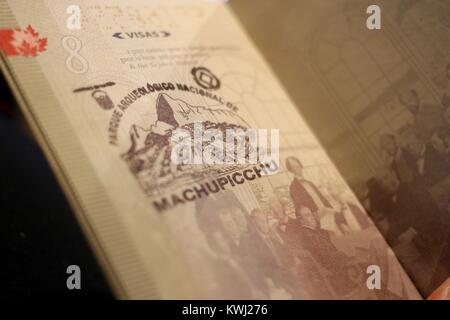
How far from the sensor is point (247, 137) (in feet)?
2.79

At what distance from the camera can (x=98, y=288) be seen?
0.90 m

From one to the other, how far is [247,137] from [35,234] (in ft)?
1.78

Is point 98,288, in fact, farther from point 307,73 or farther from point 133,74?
point 307,73

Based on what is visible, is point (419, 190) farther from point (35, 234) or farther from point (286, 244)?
point (35, 234)

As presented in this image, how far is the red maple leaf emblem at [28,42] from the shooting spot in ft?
2.28

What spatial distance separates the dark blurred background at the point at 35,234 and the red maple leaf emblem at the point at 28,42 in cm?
44

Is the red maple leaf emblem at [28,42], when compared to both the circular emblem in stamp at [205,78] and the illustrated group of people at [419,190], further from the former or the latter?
the illustrated group of people at [419,190]

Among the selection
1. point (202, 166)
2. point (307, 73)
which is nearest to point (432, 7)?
point (307, 73)

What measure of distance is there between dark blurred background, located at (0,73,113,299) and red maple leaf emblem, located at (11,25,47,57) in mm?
Answer: 436

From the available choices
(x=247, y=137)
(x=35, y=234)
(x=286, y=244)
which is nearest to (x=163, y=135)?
(x=247, y=137)

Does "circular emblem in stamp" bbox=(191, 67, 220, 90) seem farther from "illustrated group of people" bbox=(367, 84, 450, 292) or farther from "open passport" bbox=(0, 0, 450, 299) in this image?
"illustrated group of people" bbox=(367, 84, 450, 292)

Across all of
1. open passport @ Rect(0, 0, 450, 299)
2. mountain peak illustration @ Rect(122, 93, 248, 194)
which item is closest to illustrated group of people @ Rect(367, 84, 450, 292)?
open passport @ Rect(0, 0, 450, 299)

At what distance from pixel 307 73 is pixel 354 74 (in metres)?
0.11

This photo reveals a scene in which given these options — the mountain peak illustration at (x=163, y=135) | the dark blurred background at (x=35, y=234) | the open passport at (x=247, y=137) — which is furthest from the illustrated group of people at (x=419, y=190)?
the dark blurred background at (x=35, y=234)
